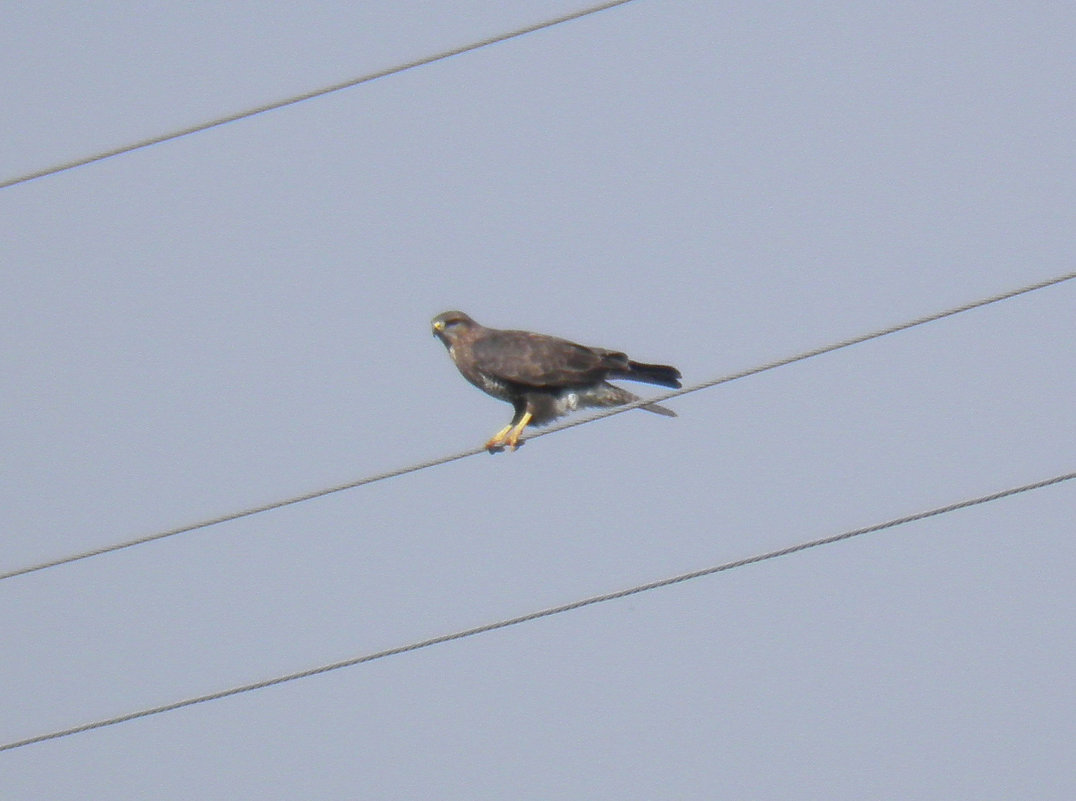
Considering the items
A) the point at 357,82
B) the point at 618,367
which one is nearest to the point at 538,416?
the point at 618,367

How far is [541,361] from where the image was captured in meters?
10.5

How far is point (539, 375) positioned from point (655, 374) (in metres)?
0.87

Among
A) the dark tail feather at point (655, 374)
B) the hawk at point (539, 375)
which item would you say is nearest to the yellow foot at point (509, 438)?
the hawk at point (539, 375)

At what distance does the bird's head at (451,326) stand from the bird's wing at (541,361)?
0.43 metres

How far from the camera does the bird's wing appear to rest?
1038cm

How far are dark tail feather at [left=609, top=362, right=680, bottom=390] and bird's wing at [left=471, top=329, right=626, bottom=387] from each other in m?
0.24

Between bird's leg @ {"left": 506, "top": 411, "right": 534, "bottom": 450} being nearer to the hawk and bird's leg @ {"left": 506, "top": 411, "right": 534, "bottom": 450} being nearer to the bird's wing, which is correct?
the hawk

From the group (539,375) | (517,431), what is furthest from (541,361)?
(517,431)

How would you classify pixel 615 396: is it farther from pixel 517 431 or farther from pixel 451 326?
pixel 451 326

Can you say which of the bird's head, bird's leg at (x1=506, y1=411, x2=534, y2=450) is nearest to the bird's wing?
bird's leg at (x1=506, y1=411, x2=534, y2=450)

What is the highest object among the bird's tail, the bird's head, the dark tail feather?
the bird's head

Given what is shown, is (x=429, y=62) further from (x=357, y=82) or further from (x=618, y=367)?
(x=618, y=367)

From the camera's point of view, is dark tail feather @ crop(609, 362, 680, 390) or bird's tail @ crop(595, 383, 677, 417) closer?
dark tail feather @ crop(609, 362, 680, 390)

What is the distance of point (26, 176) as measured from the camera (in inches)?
343
